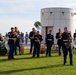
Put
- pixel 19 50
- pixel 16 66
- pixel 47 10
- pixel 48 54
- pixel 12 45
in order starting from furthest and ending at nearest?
pixel 47 10
pixel 19 50
pixel 48 54
pixel 12 45
pixel 16 66

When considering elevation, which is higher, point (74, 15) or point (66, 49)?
point (74, 15)

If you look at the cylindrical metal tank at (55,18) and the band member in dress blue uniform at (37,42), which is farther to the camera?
the cylindrical metal tank at (55,18)

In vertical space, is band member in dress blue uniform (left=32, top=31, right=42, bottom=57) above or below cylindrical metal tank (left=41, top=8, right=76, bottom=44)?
below

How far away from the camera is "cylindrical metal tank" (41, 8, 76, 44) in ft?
183

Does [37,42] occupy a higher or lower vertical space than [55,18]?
lower

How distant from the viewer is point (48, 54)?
23.2 m

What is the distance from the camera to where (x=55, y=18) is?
56344 millimetres

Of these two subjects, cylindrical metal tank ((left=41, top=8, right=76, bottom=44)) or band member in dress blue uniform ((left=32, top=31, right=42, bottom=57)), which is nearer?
band member in dress blue uniform ((left=32, top=31, right=42, bottom=57))

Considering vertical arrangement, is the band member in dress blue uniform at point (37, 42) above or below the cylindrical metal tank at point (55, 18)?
below

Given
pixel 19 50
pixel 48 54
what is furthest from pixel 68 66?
pixel 19 50

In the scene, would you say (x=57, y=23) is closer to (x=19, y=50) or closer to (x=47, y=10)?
(x=47, y=10)

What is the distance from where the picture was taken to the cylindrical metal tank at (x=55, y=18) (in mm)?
55791

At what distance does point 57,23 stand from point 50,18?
173 centimetres

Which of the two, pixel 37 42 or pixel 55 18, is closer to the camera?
pixel 37 42
